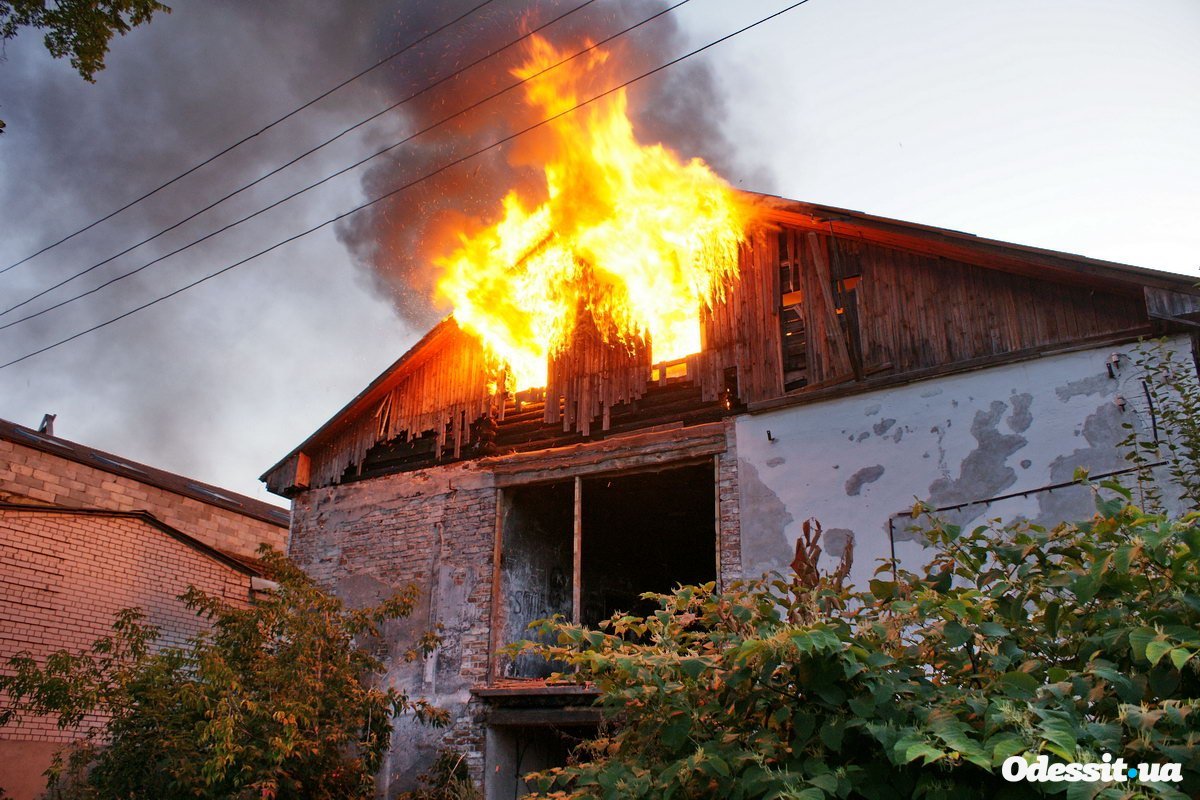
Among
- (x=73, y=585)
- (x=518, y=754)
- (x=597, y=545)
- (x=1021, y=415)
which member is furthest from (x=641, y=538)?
(x=73, y=585)

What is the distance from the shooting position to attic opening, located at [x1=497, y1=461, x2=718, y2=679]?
43.9 ft

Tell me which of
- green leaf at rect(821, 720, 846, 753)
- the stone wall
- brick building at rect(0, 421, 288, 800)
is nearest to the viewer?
green leaf at rect(821, 720, 846, 753)

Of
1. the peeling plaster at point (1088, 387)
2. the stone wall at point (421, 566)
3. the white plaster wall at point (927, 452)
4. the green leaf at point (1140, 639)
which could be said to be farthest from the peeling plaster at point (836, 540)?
the green leaf at point (1140, 639)

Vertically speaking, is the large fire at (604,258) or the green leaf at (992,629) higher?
the large fire at (604,258)

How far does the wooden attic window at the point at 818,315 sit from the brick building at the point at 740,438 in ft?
0.10

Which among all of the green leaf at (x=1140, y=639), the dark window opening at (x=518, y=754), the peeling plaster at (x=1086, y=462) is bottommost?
the dark window opening at (x=518, y=754)

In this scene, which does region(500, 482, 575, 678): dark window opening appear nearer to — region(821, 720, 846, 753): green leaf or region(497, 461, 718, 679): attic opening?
region(497, 461, 718, 679): attic opening

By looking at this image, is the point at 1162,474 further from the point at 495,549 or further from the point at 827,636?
the point at 495,549

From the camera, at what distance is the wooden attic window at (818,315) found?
11328mm

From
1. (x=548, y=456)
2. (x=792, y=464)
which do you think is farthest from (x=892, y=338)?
(x=548, y=456)

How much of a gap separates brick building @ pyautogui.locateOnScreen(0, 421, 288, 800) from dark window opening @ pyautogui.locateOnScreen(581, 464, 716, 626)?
7.69 metres

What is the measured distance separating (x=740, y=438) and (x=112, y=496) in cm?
1736

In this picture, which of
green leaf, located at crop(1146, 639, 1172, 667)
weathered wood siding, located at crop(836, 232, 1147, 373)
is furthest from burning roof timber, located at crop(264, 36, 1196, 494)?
green leaf, located at crop(1146, 639, 1172, 667)

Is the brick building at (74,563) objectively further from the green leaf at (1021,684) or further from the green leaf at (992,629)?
the green leaf at (1021,684)
